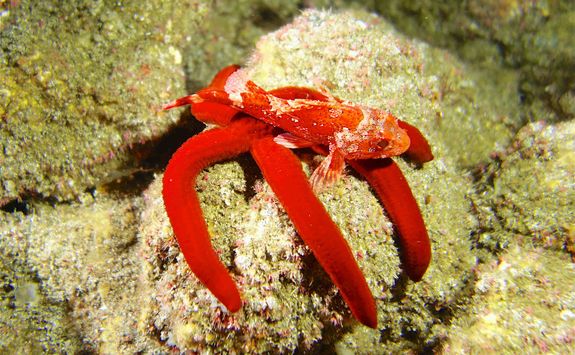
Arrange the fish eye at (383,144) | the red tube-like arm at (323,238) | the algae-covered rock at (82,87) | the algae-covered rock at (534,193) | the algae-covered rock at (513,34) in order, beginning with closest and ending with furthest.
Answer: the red tube-like arm at (323,238), the fish eye at (383,144), the algae-covered rock at (534,193), the algae-covered rock at (82,87), the algae-covered rock at (513,34)

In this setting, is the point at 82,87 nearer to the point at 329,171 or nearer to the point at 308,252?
the point at 329,171

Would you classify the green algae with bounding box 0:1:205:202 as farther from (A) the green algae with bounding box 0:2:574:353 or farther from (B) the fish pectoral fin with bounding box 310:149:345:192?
(B) the fish pectoral fin with bounding box 310:149:345:192

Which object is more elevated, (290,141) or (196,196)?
(290,141)

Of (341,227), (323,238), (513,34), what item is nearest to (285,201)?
(323,238)

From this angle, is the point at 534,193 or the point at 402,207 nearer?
the point at 402,207

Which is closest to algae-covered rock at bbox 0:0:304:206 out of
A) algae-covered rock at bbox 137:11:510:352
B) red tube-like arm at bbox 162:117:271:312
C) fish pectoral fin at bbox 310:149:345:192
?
algae-covered rock at bbox 137:11:510:352

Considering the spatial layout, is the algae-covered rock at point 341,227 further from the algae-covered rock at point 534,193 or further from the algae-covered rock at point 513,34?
the algae-covered rock at point 513,34

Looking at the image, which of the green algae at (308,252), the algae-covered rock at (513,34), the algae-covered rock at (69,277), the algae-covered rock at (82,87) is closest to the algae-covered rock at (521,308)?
the green algae at (308,252)
